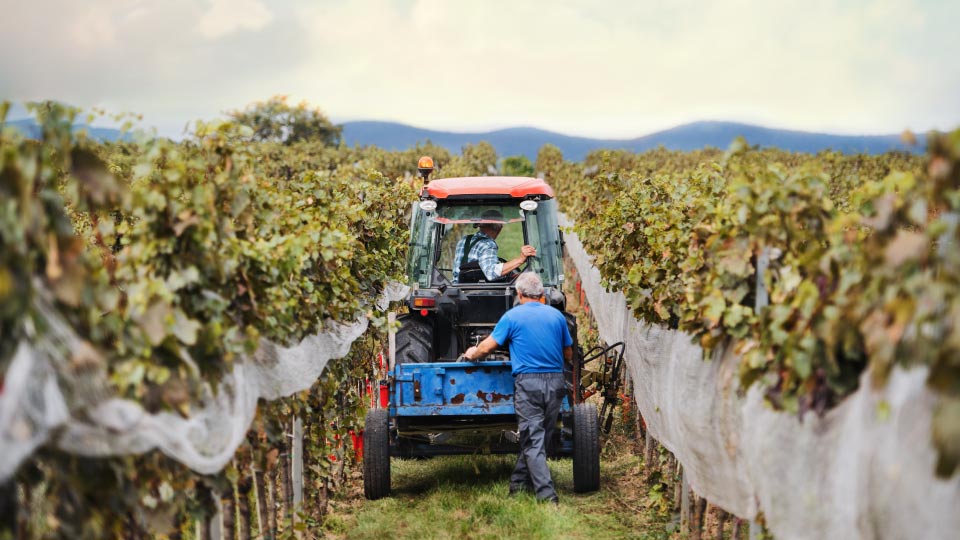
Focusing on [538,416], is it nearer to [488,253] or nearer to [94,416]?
[488,253]

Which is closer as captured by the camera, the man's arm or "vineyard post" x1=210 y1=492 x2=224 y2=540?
"vineyard post" x1=210 y1=492 x2=224 y2=540

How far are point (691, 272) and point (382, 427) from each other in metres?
2.45

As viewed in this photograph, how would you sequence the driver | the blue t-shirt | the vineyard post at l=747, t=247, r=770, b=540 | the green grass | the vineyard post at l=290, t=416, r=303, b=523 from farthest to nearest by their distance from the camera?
the driver < the blue t-shirt < the green grass < the vineyard post at l=290, t=416, r=303, b=523 < the vineyard post at l=747, t=247, r=770, b=540

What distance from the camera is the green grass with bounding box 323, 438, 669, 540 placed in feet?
18.8

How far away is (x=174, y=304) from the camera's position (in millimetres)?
3453

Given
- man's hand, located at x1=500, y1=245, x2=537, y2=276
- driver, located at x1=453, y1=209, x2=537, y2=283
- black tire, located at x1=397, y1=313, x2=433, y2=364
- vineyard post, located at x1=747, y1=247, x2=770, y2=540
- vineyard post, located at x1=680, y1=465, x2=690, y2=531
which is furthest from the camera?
driver, located at x1=453, y1=209, x2=537, y2=283

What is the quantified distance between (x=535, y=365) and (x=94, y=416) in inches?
143

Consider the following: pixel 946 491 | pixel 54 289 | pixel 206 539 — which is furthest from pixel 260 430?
pixel 946 491

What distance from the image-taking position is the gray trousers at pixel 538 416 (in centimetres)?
595

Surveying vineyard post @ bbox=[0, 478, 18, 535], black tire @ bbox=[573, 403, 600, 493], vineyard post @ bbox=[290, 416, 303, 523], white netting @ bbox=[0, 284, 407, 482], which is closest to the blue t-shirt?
black tire @ bbox=[573, 403, 600, 493]

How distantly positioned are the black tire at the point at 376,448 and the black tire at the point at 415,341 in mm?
406

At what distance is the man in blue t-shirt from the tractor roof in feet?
2.59

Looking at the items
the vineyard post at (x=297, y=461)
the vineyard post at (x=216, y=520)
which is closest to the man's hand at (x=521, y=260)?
the vineyard post at (x=297, y=461)

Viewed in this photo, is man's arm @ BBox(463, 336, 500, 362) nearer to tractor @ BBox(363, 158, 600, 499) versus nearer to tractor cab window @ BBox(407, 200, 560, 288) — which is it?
tractor @ BBox(363, 158, 600, 499)
